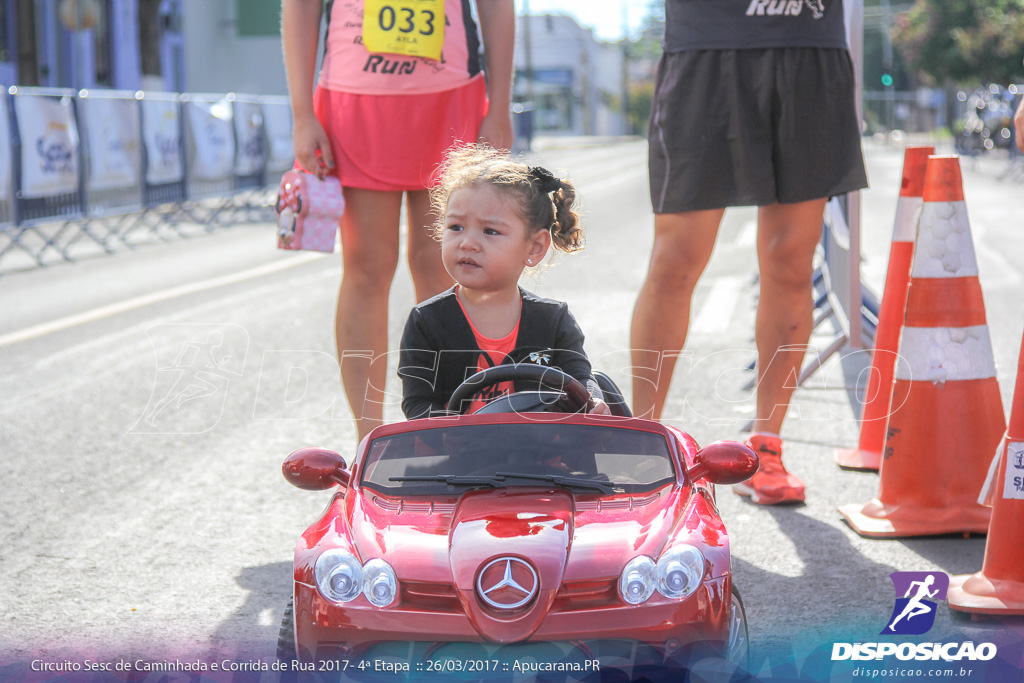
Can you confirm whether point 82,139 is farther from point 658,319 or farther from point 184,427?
point 658,319

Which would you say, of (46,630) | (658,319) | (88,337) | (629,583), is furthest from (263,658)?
(88,337)

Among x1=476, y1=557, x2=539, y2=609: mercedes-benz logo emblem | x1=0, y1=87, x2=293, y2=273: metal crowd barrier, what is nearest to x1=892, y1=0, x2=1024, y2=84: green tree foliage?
x1=0, y1=87, x2=293, y2=273: metal crowd barrier

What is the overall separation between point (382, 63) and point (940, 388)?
193 centimetres

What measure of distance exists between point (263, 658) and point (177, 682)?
0.25m

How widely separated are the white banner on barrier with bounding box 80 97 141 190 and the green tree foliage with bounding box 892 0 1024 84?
115 ft

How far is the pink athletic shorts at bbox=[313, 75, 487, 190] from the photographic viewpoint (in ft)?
11.7

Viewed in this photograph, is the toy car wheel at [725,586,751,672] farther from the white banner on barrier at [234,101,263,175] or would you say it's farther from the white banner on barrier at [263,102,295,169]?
the white banner on barrier at [263,102,295,169]

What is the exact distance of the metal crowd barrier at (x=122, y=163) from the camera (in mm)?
11625

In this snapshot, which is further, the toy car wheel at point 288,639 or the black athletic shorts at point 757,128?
the black athletic shorts at point 757,128

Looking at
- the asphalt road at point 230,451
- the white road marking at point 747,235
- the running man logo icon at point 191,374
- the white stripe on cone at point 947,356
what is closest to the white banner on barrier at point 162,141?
the asphalt road at point 230,451

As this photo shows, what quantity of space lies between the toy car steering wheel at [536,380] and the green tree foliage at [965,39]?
140ft

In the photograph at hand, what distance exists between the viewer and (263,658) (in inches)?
102

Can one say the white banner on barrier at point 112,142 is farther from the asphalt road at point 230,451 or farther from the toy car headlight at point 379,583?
the toy car headlight at point 379,583

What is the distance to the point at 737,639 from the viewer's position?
205cm
